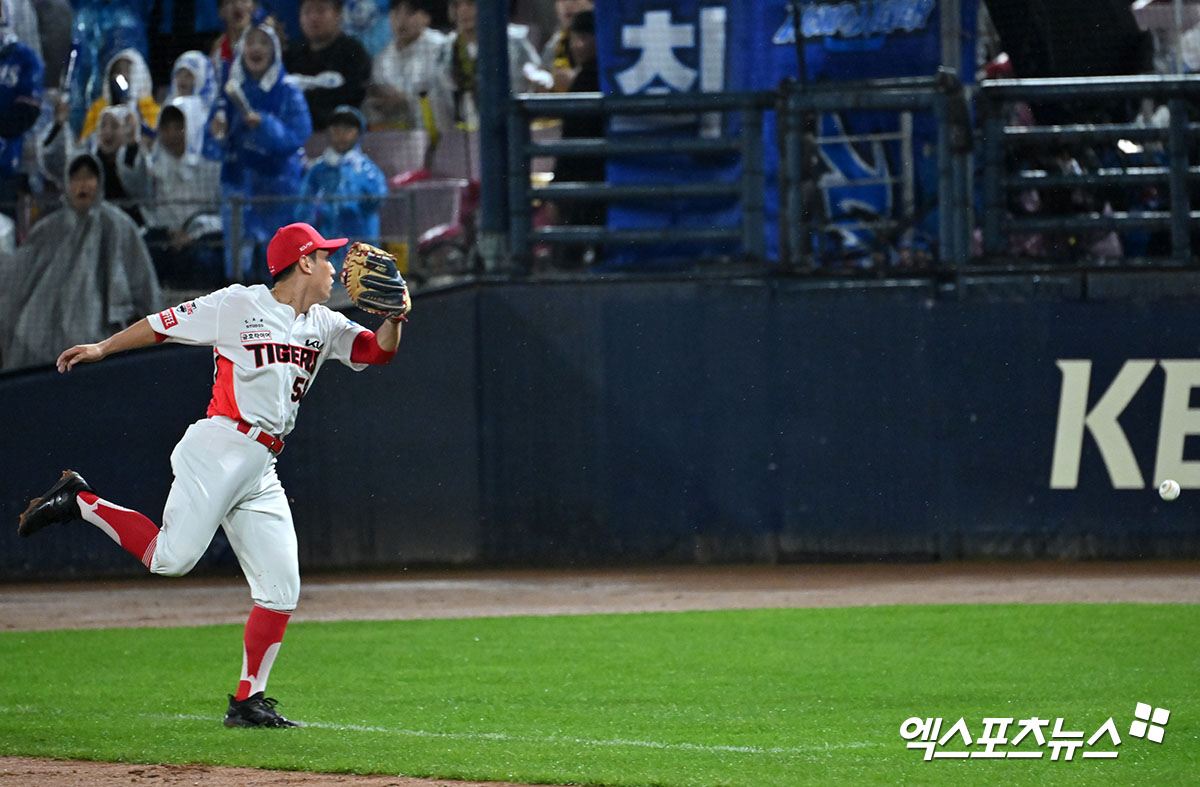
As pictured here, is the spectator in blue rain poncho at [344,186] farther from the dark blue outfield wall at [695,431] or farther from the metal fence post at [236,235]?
the dark blue outfield wall at [695,431]

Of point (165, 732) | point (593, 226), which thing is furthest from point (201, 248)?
point (165, 732)

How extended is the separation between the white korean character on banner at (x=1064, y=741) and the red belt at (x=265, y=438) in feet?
10.3

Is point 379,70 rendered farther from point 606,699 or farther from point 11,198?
point 606,699

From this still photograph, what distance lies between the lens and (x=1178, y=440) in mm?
11188

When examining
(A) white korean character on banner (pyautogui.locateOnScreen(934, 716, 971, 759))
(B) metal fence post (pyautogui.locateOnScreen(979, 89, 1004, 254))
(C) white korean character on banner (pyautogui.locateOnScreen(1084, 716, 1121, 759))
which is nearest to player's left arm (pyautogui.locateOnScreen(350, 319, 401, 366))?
(A) white korean character on banner (pyautogui.locateOnScreen(934, 716, 971, 759))

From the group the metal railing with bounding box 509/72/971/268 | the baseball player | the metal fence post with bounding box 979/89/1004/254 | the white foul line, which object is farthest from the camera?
the metal railing with bounding box 509/72/971/268

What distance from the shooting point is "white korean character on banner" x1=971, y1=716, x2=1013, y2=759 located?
18.6ft

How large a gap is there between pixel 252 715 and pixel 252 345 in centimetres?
146

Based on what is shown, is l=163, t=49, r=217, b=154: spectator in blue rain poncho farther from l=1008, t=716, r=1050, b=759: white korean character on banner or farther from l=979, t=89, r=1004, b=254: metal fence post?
l=1008, t=716, r=1050, b=759: white korean character on banner

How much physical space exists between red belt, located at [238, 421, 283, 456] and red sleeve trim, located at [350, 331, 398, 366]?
18.4 inches

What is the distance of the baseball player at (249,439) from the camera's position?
6258 millimetres

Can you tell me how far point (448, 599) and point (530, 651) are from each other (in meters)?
2.39

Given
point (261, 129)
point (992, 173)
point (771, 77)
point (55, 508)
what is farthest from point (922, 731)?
point (261, 129)

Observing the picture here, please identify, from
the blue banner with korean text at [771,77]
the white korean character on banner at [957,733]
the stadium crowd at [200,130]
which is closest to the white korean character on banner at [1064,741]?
the white korean character on banner at [957,733]
